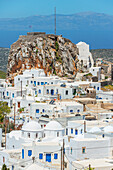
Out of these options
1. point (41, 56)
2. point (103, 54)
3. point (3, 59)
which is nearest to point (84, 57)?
point (41, 56)

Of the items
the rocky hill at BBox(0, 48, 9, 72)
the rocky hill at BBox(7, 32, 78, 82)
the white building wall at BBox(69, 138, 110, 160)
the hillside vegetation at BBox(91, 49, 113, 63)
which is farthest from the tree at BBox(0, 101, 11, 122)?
the rocky hill at BBox(0, 48, 9, 72)

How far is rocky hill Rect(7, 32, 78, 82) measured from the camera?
Answer: 342ft

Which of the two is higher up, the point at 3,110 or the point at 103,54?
the point at 103,54

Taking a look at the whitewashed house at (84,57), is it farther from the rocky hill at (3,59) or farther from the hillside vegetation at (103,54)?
the rocky hill at (3,59)

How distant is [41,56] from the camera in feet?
345

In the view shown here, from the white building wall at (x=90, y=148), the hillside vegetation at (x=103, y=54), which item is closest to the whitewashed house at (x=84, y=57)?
the hillside vegetation at (x=103, y=54)

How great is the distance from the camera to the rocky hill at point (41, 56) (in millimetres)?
104312

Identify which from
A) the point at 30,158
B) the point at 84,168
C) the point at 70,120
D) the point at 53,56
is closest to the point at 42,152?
the point at 30,158

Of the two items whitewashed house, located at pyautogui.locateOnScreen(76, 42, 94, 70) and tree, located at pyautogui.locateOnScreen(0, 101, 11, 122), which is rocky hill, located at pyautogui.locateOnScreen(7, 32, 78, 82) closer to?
whitewashed house, located at pyautogui.locateOnScreen(76, 42, 94, 70)

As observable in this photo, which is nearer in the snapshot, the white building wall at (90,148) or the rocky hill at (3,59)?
the white building wall at (90,148)

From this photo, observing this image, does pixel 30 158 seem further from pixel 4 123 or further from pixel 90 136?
pixel 4 123

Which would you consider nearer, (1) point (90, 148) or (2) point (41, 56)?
(1) point (90, 148)

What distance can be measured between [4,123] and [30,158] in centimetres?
2402

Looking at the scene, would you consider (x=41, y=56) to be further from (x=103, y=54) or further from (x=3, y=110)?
(x=103, y=54)
